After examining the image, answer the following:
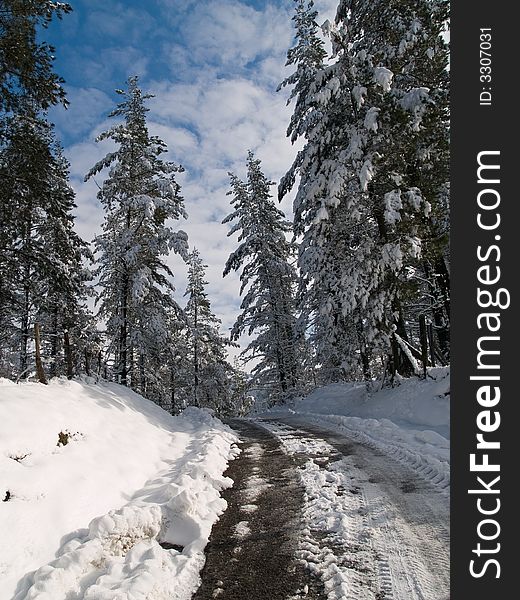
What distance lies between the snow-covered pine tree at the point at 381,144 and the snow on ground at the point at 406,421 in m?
2.05

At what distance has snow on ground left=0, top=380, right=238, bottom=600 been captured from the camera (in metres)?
3.53

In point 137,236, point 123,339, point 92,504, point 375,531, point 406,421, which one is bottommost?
point 406,421

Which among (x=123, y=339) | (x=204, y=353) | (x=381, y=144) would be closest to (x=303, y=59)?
(x=381, y=144)

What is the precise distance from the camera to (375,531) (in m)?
4.17

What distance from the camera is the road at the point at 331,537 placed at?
10.8 feet

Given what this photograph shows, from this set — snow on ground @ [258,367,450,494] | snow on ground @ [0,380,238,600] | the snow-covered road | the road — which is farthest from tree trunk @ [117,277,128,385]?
the snow-covered road

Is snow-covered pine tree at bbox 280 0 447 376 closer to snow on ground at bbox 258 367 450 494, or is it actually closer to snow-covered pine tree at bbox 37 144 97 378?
snow on ground at bbox 258 367 450 494

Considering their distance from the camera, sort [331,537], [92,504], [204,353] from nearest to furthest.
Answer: [331,537] → [92,504] → [204,353]

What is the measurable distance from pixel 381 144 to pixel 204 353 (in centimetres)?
2161

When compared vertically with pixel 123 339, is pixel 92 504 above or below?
below

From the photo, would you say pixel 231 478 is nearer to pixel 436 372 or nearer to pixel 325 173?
pixel 436 372

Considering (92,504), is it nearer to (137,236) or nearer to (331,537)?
(331,537)

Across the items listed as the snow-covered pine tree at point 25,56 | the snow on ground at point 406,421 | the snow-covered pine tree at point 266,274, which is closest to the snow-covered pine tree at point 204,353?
the snow-covered pine tree at point 266,274

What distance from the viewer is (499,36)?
369cm
